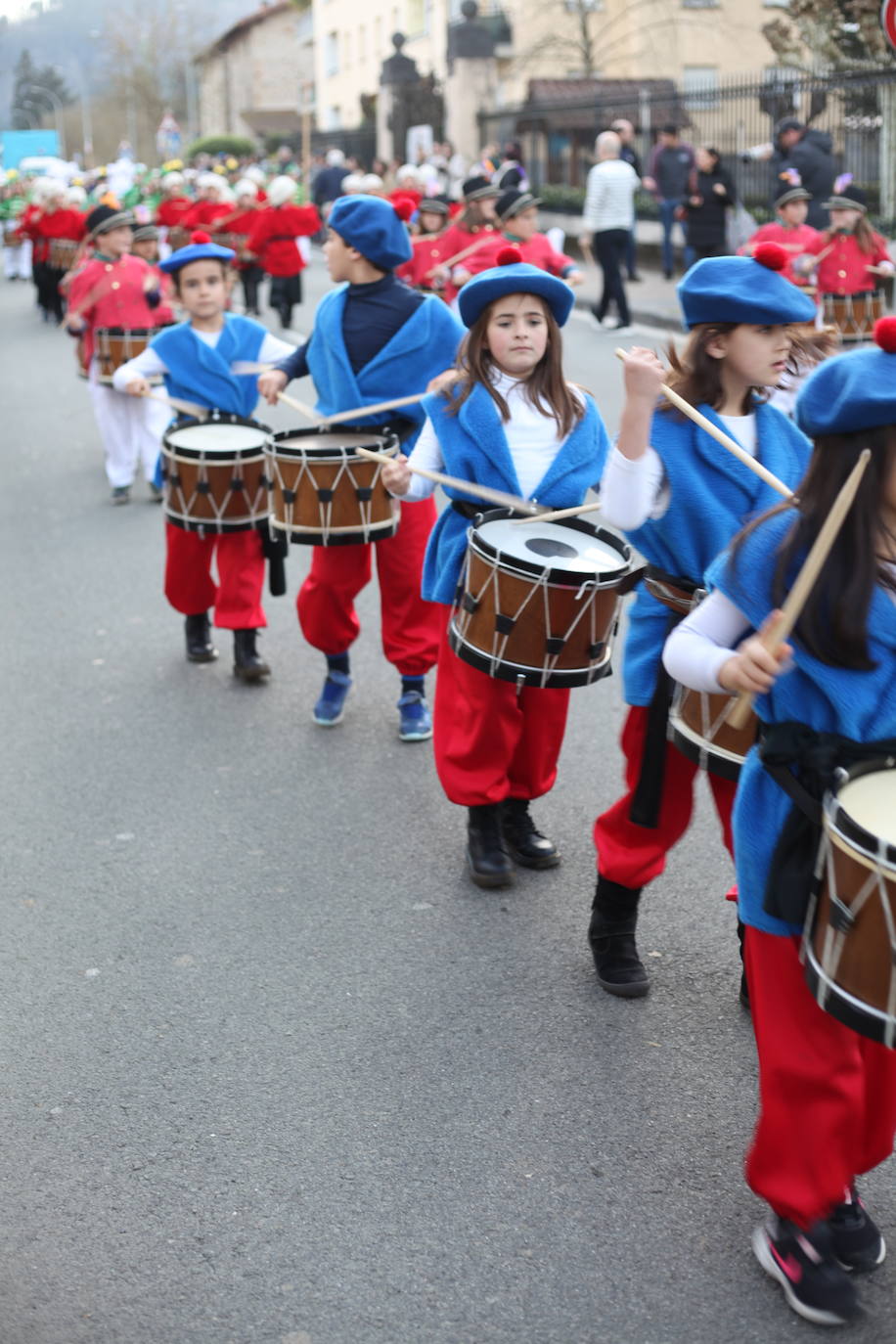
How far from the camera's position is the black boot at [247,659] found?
266 inches

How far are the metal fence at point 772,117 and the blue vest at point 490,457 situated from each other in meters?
16.1

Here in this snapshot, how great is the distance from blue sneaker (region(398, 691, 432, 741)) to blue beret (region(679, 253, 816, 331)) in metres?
2.71

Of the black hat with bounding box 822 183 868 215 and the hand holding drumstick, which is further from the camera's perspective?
the black hat with bounding box 822 183 868 215

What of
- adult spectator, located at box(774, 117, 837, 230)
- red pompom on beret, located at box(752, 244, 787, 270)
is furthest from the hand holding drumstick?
adult spectator, located at box(774, 117, 837, 230)

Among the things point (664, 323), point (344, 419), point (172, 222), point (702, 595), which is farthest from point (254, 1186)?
point (172, 222)

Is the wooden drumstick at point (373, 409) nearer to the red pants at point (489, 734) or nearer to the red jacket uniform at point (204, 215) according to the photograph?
the red pants at point (489, 734)

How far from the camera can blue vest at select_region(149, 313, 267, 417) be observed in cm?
673

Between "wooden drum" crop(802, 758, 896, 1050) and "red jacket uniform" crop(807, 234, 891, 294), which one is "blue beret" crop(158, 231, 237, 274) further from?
"red jacket uniform" crop(807, 234, 891, 294)

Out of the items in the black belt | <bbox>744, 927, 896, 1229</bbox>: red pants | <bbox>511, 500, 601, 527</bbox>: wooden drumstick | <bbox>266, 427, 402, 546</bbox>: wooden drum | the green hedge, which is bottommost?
<bbox>744, 927, 896, 1229</bbox>: red pants

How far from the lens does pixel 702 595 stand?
3.56 metres

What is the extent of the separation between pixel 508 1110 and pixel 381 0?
60.8 meters

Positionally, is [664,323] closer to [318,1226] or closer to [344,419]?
[344,419]

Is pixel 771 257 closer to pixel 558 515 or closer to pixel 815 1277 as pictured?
pixel 558 515

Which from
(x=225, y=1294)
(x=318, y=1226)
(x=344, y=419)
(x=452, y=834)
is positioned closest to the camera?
(x=225, y=1294)
